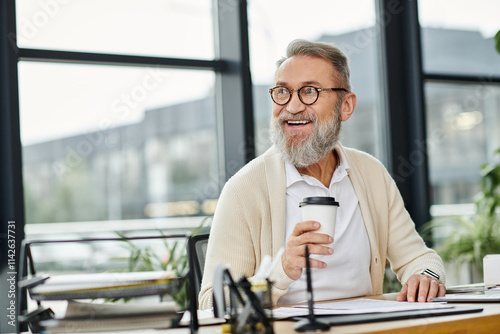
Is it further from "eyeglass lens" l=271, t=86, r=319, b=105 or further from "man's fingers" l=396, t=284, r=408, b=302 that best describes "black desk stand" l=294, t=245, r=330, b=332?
"eyeglass lens" l=271, t=86, r=319, b=105

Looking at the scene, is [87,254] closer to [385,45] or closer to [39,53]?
[39,53]

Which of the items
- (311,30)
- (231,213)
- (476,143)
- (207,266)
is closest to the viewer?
(207,266)

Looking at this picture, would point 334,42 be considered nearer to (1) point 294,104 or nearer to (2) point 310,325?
(1) point 294,104

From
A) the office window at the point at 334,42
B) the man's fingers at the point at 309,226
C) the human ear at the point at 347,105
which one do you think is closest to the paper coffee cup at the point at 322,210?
the man's fingers at the point at 309,226

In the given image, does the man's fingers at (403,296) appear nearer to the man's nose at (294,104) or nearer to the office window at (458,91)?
the man's nose at (294,104)

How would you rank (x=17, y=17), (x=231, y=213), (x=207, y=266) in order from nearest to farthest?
(x=207, y=266) → (x=231, y=213) → (x=17, y=17)

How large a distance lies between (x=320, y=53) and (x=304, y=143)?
32cm

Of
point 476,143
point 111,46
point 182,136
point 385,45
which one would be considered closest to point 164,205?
point 182,136

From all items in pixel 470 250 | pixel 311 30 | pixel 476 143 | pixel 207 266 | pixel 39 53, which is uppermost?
pixel 311 30

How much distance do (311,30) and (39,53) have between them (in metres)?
1.71

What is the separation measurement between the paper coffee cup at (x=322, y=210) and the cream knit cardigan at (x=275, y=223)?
14.3 inches

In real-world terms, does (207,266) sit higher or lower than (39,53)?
lower

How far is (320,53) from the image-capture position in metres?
2.08

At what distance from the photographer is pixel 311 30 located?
3.90 metres
